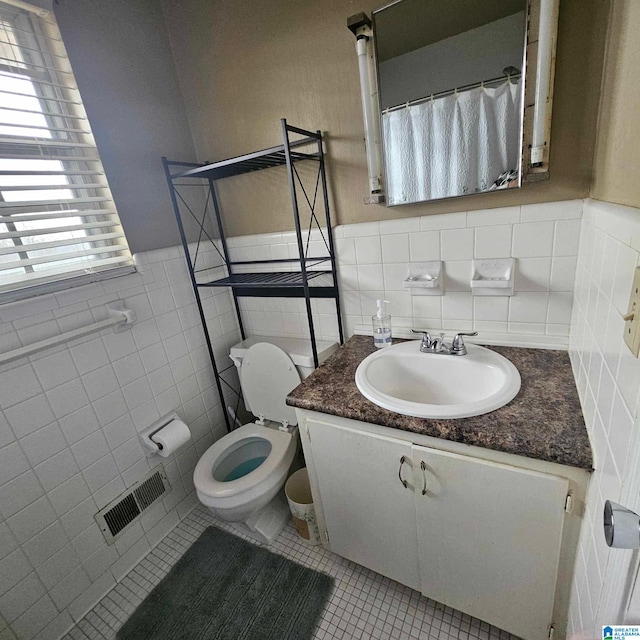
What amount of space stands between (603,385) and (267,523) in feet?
4.64

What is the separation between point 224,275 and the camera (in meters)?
1.77

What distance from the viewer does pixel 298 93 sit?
1273 millimetres

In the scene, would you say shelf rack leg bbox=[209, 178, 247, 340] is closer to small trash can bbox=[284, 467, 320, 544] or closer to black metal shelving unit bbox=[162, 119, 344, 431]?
black metal shelving unit bbox=[162, 119, 344, 431]

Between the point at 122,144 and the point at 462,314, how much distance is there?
153 cm

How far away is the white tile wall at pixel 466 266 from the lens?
1.05 meters

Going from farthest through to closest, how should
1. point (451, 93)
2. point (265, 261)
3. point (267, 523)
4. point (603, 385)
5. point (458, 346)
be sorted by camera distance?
point (265, 261)
point (267, 523)
point (458, 346)
point (451, 93)
point (603, 385)

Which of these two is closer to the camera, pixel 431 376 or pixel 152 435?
pixel 431 376

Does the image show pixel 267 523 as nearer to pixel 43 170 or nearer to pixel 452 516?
pixel 452 516

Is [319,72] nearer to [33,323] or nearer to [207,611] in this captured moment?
[33,323]

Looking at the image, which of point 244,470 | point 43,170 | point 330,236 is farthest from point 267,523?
point 43,170

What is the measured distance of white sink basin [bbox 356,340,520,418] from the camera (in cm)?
101

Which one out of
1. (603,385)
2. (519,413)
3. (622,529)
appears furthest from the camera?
(519,413)

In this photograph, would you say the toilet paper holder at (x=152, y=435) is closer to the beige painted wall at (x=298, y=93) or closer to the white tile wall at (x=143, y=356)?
the white tile wall at (x=143, y=356)

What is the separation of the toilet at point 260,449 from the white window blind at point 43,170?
779 millimetres
